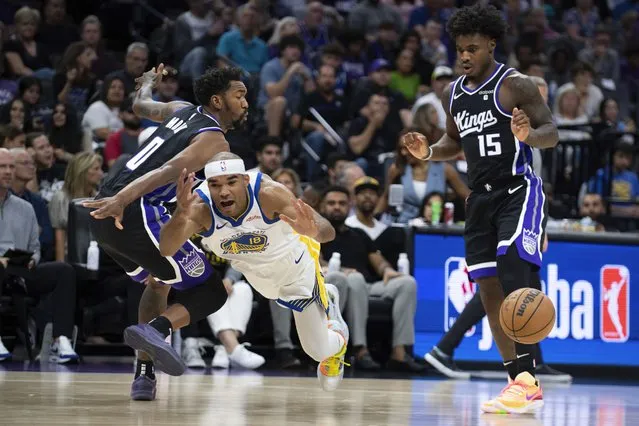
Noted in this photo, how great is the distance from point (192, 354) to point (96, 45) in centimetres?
512

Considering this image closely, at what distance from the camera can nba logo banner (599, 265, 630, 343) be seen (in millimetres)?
10227

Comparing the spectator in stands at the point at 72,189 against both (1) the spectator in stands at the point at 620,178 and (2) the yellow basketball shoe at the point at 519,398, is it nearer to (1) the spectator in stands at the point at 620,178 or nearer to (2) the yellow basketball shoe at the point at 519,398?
(2) the yellow basketball shoe at the point at 519,398

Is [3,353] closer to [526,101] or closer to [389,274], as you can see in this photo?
[389,274]

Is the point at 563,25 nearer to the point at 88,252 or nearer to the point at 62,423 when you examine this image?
the point at 88,252

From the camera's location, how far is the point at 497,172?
647 cm

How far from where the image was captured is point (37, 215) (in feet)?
33.5

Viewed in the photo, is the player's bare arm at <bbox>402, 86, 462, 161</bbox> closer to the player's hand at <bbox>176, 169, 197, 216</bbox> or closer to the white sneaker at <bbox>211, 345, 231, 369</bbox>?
the player's hand at <bbox>176, 169, 197, 216</bbox>

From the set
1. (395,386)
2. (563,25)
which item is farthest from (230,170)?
(563,25)

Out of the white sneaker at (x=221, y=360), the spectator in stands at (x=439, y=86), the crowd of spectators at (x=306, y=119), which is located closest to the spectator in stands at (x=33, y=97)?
the crowd of spectators at (x=306, y=119)

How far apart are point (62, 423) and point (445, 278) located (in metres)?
5.57

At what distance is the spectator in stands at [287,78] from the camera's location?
12.9m

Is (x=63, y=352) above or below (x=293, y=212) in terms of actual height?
below

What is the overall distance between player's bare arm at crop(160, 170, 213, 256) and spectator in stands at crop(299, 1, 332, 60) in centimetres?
860

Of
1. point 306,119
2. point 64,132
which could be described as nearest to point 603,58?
point 306,119
